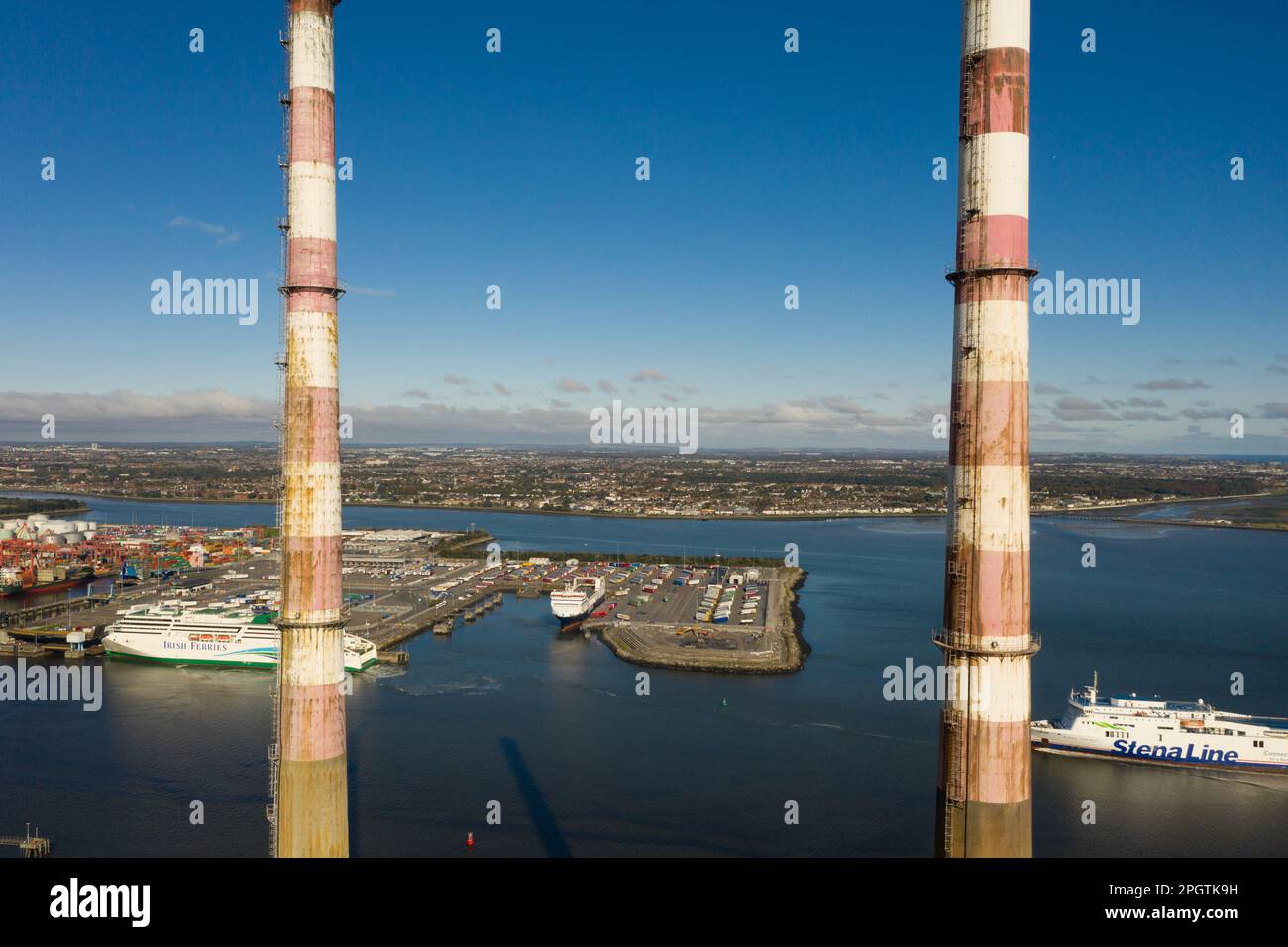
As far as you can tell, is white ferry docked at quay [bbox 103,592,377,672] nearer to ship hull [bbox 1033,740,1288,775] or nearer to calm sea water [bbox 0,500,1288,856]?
calm sea water [bbox 0,500,1288,856]

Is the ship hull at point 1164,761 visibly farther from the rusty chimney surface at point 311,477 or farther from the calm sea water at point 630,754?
the rusty chimney surface at point 311,477

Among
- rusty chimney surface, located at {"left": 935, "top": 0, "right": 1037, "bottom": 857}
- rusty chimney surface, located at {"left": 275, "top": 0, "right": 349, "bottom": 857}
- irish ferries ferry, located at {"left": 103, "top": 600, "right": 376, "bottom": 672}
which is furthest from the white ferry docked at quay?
rusty chimney surface, located at {"left": 935, "top": 0, "right": 1037, "bottom": 857}

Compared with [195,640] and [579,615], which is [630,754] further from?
[195,640]

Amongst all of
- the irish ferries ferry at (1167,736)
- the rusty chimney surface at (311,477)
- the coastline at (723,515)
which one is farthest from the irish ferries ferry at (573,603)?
the coastline at (723,515)

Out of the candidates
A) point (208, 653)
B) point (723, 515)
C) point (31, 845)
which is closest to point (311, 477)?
point (31, 845)
